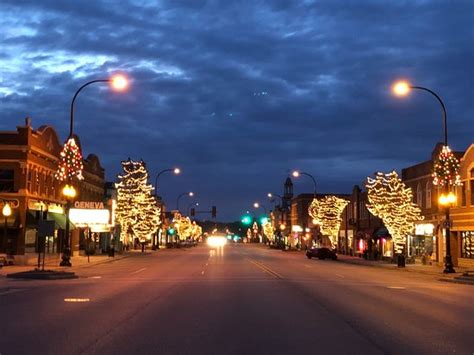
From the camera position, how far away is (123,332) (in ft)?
41.7

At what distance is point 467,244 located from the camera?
46.1 metres

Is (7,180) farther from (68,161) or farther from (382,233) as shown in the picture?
(382,233)

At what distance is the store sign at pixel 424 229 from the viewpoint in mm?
51500

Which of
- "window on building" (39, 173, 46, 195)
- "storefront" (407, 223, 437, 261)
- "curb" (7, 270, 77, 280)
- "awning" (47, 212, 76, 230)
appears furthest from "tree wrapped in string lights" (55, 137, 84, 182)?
"storefront" (407, 223, 437, 261)

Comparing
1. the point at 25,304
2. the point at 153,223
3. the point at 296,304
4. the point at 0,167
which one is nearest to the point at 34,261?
the point at 0,167

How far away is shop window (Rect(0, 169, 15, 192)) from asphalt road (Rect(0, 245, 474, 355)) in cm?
2139

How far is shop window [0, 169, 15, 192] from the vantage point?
44.4m

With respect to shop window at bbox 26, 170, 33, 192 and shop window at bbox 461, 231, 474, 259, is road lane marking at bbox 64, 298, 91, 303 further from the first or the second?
shop window at bbox 461, 231, 474, 259

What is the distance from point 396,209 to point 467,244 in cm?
670

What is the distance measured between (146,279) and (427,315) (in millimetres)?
15877

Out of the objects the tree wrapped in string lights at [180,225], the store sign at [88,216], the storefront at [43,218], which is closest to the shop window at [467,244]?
the storefront at [43,218]

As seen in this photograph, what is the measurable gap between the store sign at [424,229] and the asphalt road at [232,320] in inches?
1084

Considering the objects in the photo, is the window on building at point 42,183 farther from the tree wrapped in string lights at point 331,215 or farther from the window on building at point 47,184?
the tree wrapped in string lights at point 331,215

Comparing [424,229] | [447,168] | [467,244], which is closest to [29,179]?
[447,168]
